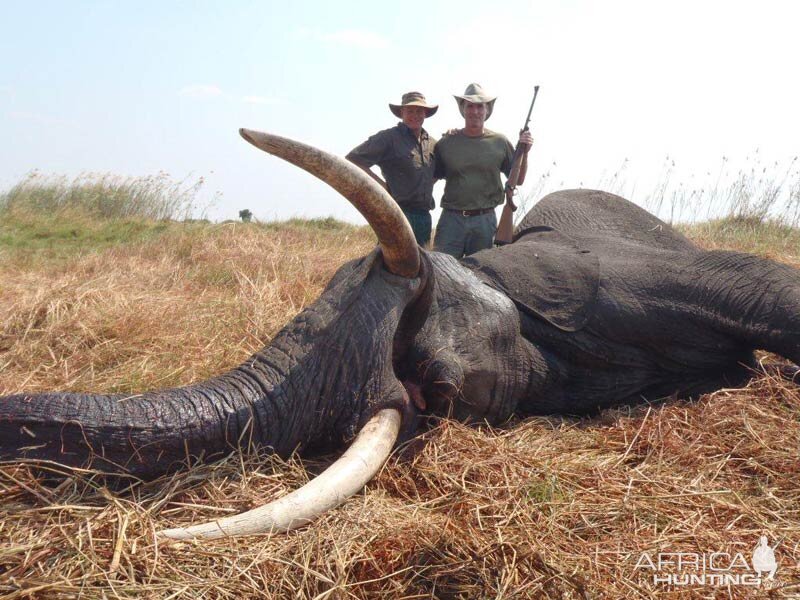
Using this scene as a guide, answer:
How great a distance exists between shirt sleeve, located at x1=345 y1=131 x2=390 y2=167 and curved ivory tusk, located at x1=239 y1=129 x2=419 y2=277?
170 inches

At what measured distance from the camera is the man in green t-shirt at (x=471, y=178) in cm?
726

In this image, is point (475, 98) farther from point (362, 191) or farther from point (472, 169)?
point (362, 191)

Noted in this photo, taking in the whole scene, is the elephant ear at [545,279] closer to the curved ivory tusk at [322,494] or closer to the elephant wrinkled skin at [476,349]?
the elephant wrinkled skin at [476,349]

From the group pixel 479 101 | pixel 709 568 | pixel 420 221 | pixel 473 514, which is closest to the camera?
pixel 709 568

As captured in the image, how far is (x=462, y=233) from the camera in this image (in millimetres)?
7281

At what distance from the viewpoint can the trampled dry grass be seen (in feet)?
7.03

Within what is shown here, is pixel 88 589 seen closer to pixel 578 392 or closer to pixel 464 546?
pixel 464 546

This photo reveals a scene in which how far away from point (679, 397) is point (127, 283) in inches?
176

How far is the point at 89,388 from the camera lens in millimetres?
4156

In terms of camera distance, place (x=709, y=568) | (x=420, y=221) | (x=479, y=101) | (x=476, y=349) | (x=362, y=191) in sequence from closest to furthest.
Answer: (x=709, y=568), (x=362, y=191), (x=476, y=349), (x=479, y=101), (x=420, y=221)

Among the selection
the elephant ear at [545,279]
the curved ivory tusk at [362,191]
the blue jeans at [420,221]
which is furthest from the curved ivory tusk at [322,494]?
the blue jeans at [420,221]

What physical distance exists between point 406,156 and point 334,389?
4751 millimetres

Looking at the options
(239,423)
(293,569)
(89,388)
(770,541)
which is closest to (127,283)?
(89,388)

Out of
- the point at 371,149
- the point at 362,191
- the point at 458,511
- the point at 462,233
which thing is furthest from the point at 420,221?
the point at 458,511
